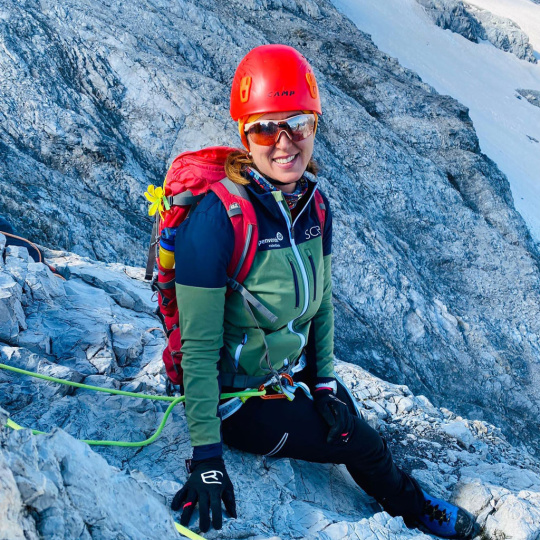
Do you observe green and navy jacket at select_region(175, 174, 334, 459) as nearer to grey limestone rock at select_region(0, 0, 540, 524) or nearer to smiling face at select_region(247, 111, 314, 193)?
smiling face at select_region(247, 111, 314, 193)

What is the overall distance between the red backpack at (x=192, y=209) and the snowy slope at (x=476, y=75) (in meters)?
25.1

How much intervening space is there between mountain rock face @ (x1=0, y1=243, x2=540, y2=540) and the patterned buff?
5.88 feet

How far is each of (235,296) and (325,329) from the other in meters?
1.11

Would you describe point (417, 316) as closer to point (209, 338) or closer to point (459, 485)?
point (459, 485)

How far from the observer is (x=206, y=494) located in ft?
9.44

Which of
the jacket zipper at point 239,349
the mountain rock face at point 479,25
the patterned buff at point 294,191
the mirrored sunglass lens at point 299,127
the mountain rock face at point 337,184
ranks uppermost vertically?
the mountain rock face at point 479,25

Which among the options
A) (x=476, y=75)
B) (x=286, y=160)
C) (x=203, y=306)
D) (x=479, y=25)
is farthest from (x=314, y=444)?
(x=479, y=25)

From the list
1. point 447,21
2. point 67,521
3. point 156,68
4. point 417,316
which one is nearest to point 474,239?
point 417,316

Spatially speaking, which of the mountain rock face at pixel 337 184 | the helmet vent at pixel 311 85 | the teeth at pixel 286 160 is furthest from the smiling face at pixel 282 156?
the mountain rock face at pixel 337 184

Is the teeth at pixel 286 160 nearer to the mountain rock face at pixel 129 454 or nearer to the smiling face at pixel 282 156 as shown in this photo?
the smiling face at pixel 282 156

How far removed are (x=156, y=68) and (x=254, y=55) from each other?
876cm

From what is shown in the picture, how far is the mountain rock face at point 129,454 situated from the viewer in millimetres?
2057

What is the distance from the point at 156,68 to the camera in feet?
37.6

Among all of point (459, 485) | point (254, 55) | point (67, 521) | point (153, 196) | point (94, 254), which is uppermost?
point (254, 55)
